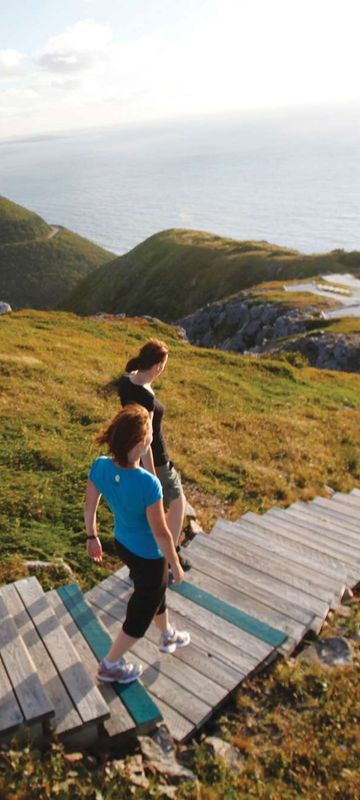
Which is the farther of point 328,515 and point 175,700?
point 328,515

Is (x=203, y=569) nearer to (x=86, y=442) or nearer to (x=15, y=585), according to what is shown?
(x=15, y=585)

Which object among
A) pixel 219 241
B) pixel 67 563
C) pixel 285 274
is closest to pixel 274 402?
pixel 67 563

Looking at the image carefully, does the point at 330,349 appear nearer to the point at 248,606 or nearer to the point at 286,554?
the point at 286,554

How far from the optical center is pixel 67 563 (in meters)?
10.3

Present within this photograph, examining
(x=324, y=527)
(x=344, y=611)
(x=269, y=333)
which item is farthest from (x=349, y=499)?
(x=269, y=333)

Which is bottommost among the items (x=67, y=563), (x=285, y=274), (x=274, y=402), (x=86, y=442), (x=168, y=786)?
(x=285, y=274)

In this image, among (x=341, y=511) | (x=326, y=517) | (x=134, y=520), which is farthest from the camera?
(x=341, y=511)

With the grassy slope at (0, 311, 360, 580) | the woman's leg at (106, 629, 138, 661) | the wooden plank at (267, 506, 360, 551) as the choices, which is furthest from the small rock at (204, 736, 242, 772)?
the wooden plank at (267, 506, 360, 551)

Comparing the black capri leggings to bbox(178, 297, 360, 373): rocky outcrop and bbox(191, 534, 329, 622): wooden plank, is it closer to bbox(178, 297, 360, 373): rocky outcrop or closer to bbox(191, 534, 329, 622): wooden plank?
bbox(191, 534, 329, 622): wooden plank

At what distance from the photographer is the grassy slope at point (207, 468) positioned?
558 cm

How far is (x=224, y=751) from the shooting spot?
236 inches

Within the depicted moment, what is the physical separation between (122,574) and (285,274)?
3841 inches

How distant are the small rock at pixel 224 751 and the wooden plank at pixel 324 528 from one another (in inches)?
229

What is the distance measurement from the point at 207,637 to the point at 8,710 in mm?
2811
